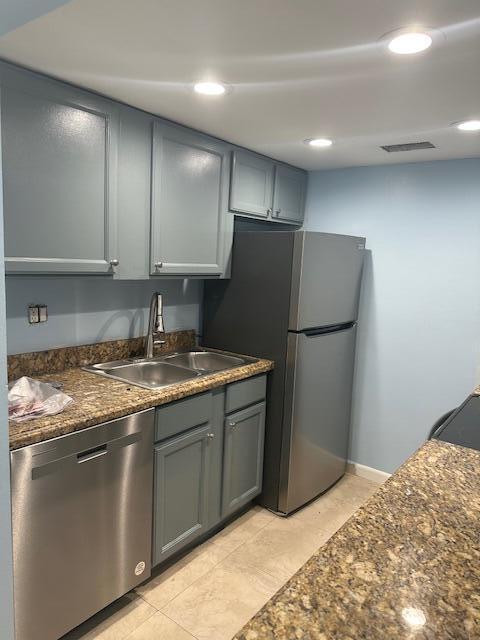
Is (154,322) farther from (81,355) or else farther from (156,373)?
(81,355)

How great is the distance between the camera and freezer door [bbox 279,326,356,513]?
269cm

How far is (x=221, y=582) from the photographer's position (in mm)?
2229

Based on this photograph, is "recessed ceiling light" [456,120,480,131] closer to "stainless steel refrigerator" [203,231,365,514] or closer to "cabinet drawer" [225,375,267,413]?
"stainless steel refrigerator" [203,231,365,514]

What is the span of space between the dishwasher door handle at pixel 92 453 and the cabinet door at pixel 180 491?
29cm

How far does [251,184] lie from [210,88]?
107 centimetres

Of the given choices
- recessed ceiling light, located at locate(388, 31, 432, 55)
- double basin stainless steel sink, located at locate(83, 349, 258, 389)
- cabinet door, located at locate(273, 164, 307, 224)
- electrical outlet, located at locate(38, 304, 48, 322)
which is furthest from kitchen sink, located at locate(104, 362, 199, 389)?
recessed ceiling light, located at locate(388, 31, 432, 55)

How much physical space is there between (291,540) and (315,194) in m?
A: 2.27

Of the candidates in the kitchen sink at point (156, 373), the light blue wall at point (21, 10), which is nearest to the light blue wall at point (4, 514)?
the light blue wall at point (21, 10)

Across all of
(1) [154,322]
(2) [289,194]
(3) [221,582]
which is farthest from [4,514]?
(2) [289,194]

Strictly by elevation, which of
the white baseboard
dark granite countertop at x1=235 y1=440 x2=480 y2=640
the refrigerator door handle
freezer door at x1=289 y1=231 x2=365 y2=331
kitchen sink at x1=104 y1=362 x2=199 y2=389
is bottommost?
the white baseboard

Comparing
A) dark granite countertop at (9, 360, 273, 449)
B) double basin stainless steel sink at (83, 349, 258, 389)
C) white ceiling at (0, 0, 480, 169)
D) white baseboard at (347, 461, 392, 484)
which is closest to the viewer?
white ceiling at (0, 0, 480, 169)

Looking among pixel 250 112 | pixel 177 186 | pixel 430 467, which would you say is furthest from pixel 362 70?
pixel 430 467

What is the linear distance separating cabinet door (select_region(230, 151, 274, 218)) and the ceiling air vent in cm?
72

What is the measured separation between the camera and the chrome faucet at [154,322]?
2.59 metres
